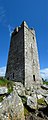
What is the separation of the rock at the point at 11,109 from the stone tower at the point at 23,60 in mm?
13744

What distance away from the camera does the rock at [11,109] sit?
1088cm

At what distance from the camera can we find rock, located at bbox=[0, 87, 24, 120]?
1088 centimetres

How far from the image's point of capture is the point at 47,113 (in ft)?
51.4

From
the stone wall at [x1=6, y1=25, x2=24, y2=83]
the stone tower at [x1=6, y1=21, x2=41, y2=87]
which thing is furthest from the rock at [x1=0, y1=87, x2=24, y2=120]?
the stone wall at [x1=6, y1=25, x2=24, y2=83]

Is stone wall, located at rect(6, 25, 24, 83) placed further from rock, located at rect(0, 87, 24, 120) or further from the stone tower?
rock, located at rect(0, 87, 24, 120)

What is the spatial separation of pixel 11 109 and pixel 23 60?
60.3 ft

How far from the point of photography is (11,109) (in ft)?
38.2

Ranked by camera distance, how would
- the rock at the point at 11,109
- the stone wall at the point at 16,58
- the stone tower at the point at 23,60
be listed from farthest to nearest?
1. the stone wall at the point at 16,58
2. the stone tower at the point at 23,60
3. the rock at the point at 11,109

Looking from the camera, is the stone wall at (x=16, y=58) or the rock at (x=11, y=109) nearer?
the rock at (x=11, y=109)

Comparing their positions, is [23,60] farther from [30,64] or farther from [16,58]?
[16,58]

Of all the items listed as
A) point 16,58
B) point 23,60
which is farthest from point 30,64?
point 16,58

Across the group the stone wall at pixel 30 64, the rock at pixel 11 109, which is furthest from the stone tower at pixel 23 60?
the rock at pixel 11 109

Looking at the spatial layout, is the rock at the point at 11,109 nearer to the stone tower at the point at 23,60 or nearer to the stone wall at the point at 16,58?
the stone tower at the point at 23,60

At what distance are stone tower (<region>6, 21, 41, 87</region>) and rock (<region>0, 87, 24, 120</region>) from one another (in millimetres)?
13744
